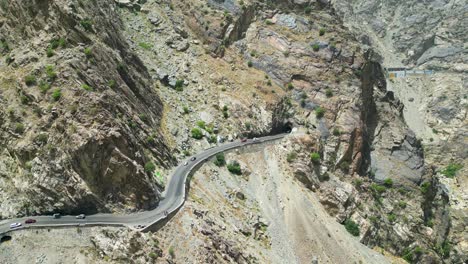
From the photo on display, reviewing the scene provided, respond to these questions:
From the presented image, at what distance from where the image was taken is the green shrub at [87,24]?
65.9 meters

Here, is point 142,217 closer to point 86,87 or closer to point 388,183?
point 86,87

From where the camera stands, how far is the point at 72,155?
49500 mm

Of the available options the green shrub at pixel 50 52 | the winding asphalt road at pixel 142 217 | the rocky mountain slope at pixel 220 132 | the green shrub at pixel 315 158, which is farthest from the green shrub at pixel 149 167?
the green shrub at pixel 315 158

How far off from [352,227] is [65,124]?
4579 cm

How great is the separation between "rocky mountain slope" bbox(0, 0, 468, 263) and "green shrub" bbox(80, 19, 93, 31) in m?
0.15

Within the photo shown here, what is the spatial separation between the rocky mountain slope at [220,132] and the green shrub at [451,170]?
494 mm

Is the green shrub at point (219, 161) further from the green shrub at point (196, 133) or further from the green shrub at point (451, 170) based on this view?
the green shrub at point (451, 170)

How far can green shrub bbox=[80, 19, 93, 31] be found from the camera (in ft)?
216

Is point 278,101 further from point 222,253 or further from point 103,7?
point 222,253

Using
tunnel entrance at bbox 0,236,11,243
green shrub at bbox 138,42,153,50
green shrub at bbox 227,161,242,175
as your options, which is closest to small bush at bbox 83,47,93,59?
green shrub at bbox 227,161,242,175

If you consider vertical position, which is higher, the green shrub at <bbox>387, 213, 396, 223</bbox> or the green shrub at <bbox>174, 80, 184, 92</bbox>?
the green shrub at <bbox>174, 80, 184, 92</bbox>

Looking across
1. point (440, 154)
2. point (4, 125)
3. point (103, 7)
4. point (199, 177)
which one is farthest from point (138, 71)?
point (440, 154)

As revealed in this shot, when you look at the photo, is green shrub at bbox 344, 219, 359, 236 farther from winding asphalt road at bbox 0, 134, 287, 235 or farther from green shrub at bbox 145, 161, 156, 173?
green shrub at bbox 145, 161, 156, 173

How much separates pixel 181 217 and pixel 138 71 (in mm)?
33845
